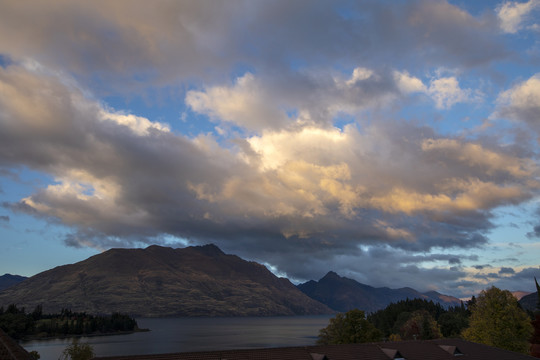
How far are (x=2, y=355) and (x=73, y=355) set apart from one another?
59034 mm

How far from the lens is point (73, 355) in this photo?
330 feet

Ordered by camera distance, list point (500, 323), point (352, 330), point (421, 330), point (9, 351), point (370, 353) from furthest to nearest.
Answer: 1. point (421, 330)
2. point (352, 330)
3. point (500, 323)
4. point (370, 353)
5. point (9, 351)

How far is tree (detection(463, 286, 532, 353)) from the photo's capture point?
3322 inches

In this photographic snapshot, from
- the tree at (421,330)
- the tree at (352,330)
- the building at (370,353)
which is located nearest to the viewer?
the building at (370,353)

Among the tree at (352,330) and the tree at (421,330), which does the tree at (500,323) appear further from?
the tree at (421,330)

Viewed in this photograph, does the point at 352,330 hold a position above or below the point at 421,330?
above

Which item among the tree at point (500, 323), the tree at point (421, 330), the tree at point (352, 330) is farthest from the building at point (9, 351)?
the tree at point (421, 330)

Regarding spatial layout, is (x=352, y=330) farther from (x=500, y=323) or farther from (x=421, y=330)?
(x=421, y=330)

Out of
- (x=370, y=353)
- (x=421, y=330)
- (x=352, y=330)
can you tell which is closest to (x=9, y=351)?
(x=370, y=353)

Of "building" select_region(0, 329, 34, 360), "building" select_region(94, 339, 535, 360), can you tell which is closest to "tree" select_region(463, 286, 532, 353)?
"building" select_region(94, 339, 535, 360)

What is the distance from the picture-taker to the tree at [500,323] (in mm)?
84375

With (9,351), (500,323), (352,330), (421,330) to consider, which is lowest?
(421,330)

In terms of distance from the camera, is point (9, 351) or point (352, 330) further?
point (352, 330)

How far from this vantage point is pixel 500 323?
85.9 meters
